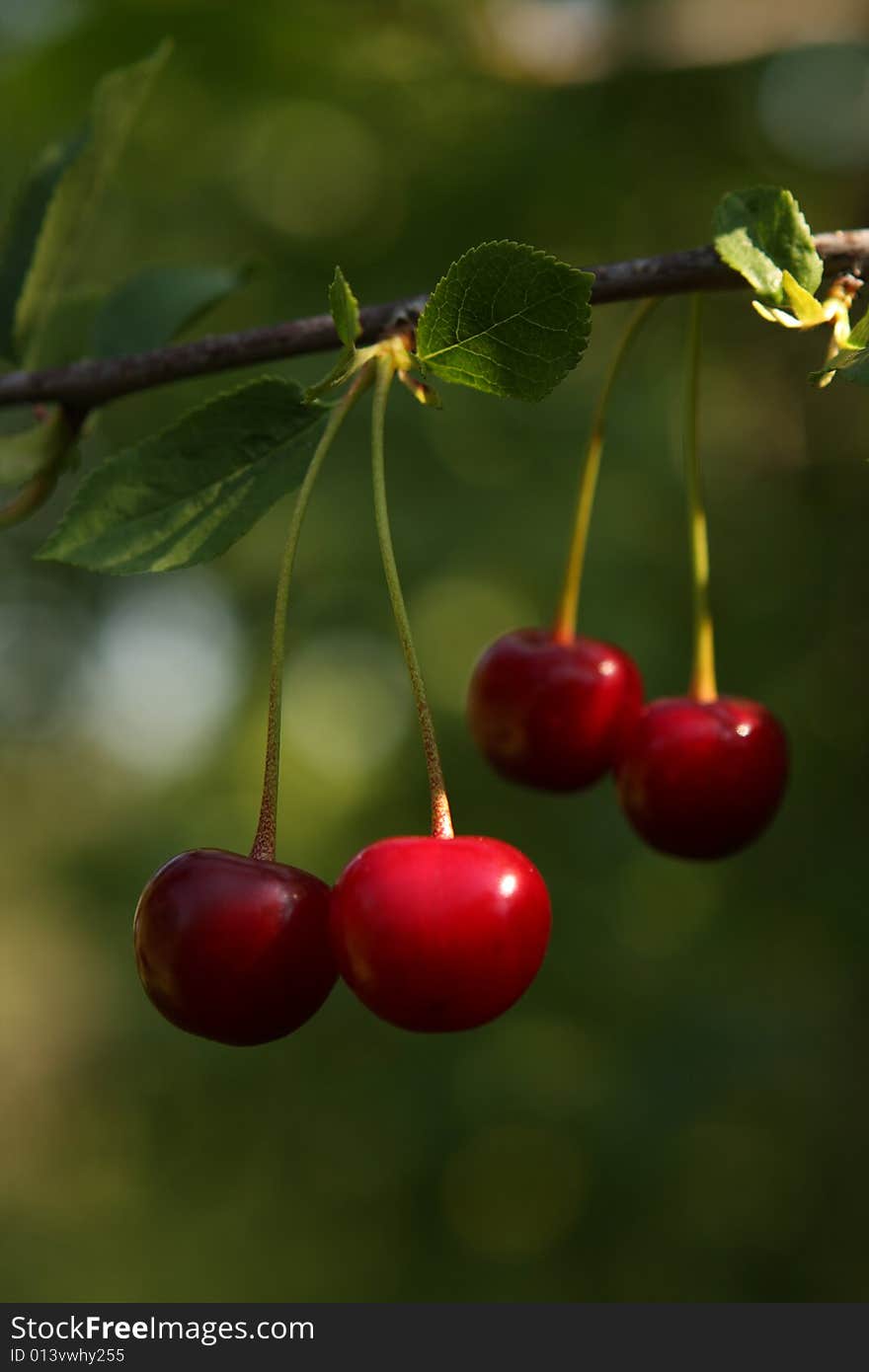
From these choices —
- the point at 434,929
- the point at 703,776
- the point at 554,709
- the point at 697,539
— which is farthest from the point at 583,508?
the point at 434,929

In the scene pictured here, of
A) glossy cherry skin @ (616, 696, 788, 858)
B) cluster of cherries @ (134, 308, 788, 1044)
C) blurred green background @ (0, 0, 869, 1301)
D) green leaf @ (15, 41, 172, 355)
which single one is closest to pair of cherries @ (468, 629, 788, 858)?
glossy cherry skin @ (616, 696, 788, 858)

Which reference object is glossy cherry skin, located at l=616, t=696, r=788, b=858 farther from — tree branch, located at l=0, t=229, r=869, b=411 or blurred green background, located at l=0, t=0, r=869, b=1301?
blurred green background, located at l=0, t=0, r=869, b=1301

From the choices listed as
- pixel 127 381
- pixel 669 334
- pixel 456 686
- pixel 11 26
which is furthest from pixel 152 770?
pixel 127 381

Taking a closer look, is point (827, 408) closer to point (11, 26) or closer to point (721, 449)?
point (721, 449)

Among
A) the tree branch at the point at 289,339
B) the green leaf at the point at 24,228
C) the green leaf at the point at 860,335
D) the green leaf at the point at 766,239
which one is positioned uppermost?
the green leaf at the point at 24,228

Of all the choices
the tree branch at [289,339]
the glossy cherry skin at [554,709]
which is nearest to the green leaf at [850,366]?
the tree branch at [289,339]

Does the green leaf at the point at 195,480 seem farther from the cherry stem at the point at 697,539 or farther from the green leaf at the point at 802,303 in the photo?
the cherry stem at the point at 697,539

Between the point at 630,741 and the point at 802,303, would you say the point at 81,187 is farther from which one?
the point at 630,741

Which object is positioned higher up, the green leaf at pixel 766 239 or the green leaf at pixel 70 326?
the green leaf at pixel 70 326
